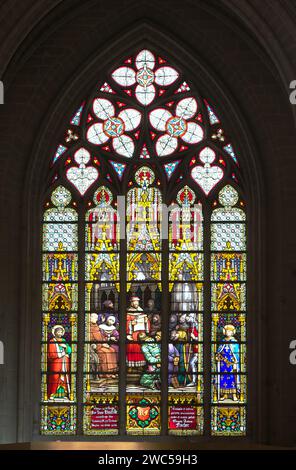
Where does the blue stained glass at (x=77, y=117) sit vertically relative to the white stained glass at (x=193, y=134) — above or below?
above

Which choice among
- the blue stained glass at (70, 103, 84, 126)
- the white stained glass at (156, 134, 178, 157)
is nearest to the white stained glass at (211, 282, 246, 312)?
the white stained glass at (156, 134, 178, 157)

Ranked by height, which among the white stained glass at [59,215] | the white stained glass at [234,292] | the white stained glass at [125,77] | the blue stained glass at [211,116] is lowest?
the white stained glass at [234,292]

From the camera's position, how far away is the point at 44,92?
12695 millimetres

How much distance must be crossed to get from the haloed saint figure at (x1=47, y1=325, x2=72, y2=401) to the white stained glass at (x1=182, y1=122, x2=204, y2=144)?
10.4 ft

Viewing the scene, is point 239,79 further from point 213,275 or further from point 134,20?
point 213,275

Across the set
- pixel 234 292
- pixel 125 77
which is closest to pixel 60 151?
pixel 125 77

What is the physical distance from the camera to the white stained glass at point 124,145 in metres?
13.0

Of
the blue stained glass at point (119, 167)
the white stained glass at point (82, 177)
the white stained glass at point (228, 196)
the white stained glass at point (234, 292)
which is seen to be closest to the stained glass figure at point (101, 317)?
the white stained glass at point (82, 177)

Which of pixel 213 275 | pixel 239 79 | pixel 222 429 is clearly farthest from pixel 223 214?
pixel 222 429

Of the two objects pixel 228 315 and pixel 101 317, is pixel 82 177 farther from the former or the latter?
pixel 228 315

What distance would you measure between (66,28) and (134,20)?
0.94 m

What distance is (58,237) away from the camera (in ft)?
41.8

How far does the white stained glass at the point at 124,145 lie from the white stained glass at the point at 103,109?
1.19 ft

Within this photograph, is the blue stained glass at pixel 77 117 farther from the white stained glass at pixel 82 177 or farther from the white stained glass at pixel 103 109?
the white stained glass at pixel 82 177
